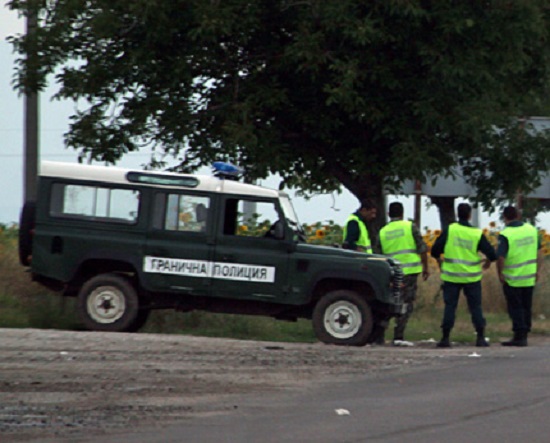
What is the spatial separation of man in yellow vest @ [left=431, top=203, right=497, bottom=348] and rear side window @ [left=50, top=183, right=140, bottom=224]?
3836 mm

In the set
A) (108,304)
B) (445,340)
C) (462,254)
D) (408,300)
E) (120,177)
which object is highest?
(120,177)

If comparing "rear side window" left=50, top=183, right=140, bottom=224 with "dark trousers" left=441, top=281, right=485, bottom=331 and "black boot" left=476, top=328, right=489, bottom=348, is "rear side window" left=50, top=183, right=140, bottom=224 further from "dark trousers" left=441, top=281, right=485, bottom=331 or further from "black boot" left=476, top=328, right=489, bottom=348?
"black boot" left=476, top=328, right=489, bottom=348

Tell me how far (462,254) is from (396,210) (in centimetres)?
103

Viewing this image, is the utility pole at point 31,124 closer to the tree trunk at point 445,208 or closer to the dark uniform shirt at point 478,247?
the dark uniform shirt at point 478,247

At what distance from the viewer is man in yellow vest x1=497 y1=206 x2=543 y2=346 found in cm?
1980

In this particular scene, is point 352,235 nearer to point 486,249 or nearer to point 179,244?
point 486,249

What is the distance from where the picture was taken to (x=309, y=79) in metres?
23.5

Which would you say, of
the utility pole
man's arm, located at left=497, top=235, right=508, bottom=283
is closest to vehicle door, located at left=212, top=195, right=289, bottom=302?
man's arm, located at left=497, top=235, right=508, bottom=283

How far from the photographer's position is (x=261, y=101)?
76.2 ft

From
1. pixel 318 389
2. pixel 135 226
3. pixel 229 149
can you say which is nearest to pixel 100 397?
pixel 318 389

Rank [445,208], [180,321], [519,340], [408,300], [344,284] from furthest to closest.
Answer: [445,208] < [180,321] < [519,340] < [408,300] < [344,284]

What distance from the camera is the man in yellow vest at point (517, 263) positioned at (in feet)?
65.0

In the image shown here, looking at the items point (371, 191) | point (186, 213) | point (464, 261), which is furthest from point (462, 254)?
point (371, 191)

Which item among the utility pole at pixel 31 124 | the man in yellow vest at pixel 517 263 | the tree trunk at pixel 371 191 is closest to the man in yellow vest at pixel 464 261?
the man in yellow vest at pixel 517 263
